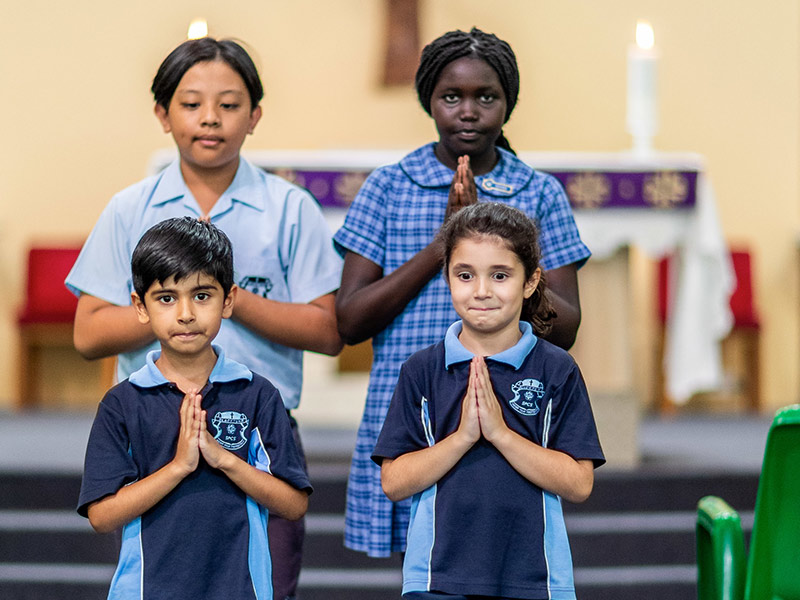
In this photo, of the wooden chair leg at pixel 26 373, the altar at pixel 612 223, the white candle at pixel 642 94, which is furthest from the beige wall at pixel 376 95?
the altar at pixel 612 223

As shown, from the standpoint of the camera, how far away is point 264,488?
1815mm

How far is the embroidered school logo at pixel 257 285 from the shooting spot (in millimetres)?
2293

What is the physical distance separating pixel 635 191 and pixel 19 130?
5245mm

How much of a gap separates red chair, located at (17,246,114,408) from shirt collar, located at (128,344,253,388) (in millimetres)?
5938

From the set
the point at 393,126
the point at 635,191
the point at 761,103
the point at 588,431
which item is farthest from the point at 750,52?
A: the point at 588,431

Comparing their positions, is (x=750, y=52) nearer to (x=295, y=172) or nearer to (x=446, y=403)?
(x=295, y=172)

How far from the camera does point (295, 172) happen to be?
4832 mm

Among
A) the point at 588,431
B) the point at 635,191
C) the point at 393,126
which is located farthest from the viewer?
the point at 393,126

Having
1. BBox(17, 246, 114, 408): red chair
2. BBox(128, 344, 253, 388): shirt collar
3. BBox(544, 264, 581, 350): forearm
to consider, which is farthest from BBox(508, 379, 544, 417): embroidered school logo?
BBox(17, 246, 114, 408): red chair

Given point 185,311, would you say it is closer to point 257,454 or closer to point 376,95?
point 257,454

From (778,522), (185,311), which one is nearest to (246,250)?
(185,311)

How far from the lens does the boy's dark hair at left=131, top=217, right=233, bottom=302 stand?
6.08 feet

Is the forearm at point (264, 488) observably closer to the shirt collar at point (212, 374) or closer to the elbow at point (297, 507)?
the elbow at point (297, 507)

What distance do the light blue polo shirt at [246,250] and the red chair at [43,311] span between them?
5501 mm
